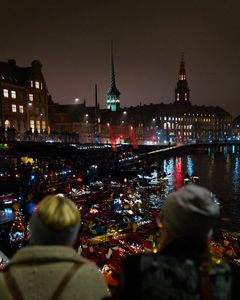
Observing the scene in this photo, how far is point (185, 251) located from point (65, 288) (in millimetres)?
996

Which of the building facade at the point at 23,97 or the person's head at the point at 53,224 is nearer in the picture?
the person's head at the point at 53,224

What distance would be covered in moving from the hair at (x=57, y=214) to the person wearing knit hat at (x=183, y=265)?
0.56 metres

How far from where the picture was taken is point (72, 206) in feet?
9.11

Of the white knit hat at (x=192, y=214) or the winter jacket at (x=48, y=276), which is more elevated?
the white knit hat at (x=192, y=214)

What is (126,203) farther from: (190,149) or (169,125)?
(169,125)

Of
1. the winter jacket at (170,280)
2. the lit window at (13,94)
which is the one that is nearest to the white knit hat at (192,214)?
the winter jacket at (170,280)

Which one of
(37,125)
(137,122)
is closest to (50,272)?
(37,125)

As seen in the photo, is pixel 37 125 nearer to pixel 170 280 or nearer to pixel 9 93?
pixel 9 93

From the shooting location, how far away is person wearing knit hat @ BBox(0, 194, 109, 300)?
8.25 ft

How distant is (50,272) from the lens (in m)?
2.51

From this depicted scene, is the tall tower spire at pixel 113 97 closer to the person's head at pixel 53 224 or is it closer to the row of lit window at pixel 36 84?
the row of lit window at pixel 36 84

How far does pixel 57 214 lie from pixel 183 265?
1.08m

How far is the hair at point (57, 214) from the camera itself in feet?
8.59

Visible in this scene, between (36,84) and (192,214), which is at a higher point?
(36,84)
